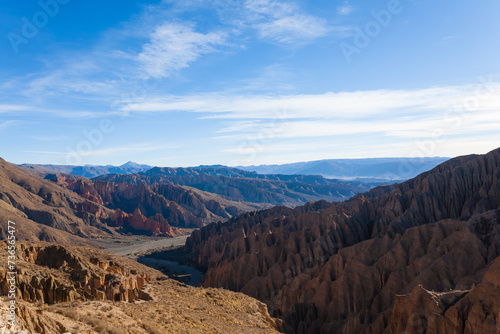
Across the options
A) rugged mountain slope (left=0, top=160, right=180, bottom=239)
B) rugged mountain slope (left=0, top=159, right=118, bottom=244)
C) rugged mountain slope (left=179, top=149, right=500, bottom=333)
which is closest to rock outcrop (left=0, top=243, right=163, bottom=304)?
rugged mountain slope (left=179, top=149, right=500, bottom=333)

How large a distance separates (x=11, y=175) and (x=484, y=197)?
7871 inches

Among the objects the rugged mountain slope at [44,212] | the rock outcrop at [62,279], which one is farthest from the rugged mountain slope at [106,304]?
the rugged mountain slope at [44,212]

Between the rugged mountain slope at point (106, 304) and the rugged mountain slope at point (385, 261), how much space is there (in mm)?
10133

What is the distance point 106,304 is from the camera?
85.2ft

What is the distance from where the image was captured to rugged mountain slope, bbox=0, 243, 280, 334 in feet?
65.7

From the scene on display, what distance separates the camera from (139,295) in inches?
1479

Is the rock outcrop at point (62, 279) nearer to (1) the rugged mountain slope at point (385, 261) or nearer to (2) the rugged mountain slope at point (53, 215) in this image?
(1) the rugged mountain slope at point (385, 261)

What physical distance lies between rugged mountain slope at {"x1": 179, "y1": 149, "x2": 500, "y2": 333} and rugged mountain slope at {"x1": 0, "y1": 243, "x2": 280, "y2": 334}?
33.2 feet

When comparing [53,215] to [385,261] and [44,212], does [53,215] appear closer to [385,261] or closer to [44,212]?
[44,212]

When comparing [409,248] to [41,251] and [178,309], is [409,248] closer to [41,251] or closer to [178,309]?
[178,309]

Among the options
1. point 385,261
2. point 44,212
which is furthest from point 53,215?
point 385,261

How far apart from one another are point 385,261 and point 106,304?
37587mm

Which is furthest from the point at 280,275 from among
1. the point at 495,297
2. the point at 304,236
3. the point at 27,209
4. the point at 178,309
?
the point at 27,209

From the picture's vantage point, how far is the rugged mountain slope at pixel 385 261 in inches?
1487
